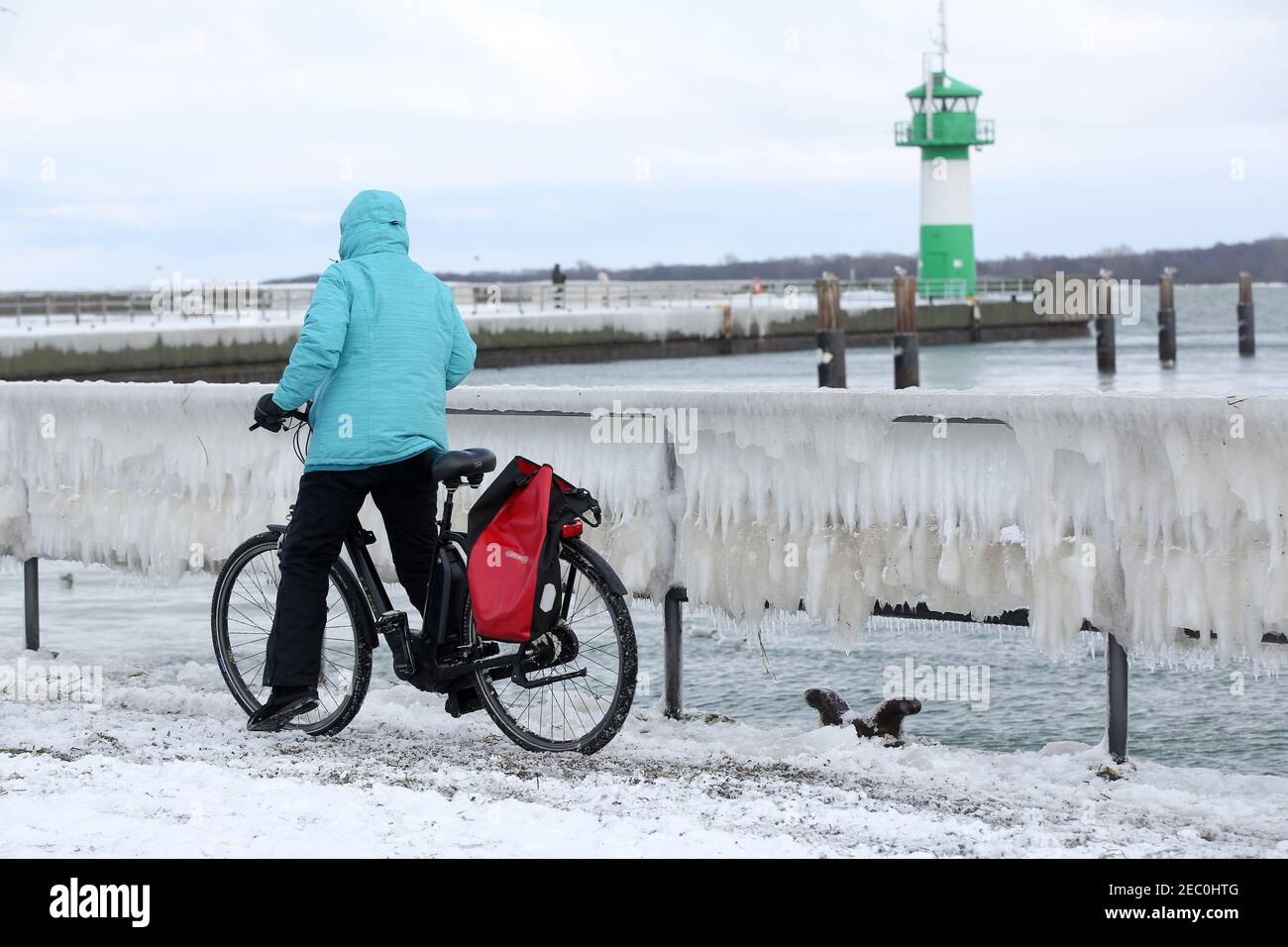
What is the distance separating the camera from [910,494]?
5.49 meters

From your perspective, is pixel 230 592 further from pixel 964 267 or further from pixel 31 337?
pixel 964 267

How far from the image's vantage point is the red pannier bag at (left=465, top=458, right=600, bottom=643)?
5.06 metres

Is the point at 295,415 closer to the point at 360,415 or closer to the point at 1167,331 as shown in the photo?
the point at 360,415

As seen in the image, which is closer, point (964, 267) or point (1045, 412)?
point (1045, 412)

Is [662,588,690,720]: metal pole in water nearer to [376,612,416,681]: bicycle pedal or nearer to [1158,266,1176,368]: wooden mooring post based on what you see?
[376,612,416,681]: bicycle pedal

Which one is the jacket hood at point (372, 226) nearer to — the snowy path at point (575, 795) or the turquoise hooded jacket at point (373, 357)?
the turquoise hooded jacket at point (373, 357)

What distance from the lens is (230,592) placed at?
6094 millimetres

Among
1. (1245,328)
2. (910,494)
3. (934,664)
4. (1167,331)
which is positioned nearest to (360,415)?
(910,494)

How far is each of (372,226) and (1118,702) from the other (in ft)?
9.30

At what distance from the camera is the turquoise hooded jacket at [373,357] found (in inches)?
205
